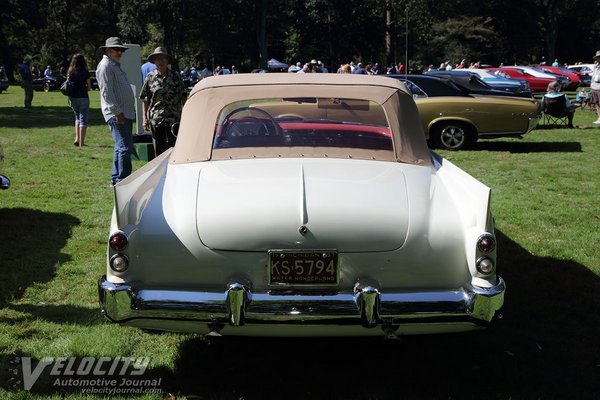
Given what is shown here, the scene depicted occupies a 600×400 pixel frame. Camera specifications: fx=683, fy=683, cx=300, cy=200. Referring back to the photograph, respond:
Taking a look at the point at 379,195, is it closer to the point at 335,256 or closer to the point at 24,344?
the point at 335,256

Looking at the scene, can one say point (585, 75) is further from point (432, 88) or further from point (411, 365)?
point (411, 365)

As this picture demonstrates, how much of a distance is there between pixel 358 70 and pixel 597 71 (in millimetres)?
8778

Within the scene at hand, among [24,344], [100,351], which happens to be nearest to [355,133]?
[100,351]

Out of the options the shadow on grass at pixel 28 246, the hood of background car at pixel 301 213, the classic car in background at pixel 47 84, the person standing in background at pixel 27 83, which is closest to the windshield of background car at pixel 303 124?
the hood of background car at pixel 301 213

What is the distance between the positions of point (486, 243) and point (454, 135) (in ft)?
32.3

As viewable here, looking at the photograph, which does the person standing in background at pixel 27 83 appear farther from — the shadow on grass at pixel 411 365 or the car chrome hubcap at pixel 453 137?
the shadow on grass at pixel 411 365

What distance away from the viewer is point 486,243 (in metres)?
3.51

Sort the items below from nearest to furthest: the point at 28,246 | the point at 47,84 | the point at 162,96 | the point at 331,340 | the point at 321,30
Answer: the point at 331,340, the point at 28,246, the point at 162,96, the point at 47,84, the point at 321,30

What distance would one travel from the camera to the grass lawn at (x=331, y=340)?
12.3 ft

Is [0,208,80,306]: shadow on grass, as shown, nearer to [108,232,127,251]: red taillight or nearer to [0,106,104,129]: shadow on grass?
[108,232,127,251]: red taillight

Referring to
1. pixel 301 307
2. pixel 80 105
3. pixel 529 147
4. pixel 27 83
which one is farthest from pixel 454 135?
pixel 27 83

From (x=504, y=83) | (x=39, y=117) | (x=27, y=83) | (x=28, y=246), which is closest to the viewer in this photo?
(x=28, y=246)

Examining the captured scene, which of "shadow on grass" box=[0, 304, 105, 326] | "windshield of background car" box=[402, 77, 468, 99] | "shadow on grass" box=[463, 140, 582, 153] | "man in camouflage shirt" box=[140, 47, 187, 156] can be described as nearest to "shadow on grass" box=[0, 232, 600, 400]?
"shadow on grass" box=[0, 304, 105, 326]

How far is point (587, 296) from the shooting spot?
5.16 m
